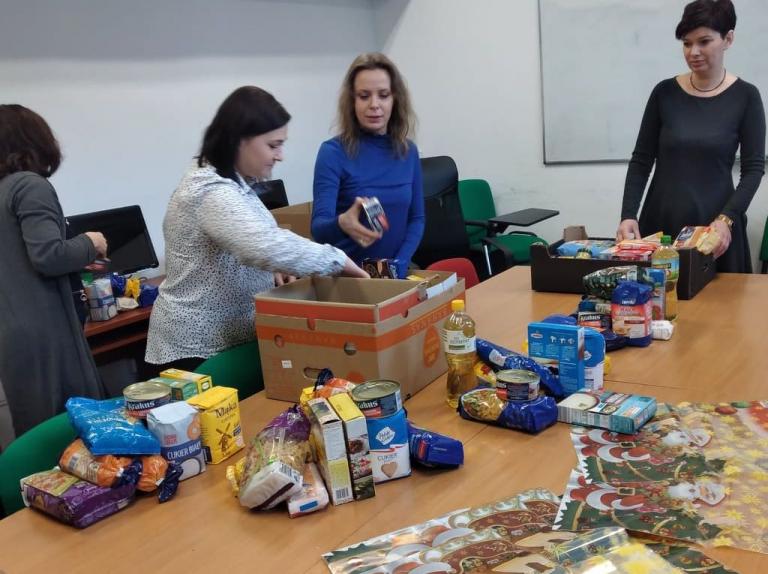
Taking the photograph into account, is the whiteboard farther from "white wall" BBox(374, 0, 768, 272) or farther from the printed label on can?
the printed label on can

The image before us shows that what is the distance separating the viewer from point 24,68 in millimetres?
3014

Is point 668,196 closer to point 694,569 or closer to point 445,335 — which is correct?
point 445,335

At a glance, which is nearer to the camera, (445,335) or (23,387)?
(445,335)

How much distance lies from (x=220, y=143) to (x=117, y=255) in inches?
72.2

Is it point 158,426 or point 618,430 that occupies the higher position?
point 158,426

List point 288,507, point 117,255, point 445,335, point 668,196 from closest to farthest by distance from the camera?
point 288,507 → point 445,335 → point 668,196 → point 117,255

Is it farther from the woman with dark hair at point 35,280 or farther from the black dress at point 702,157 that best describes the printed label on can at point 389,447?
the black dress at point 702,157

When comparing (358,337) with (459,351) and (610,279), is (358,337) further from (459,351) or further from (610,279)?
(610,279)

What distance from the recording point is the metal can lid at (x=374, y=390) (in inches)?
46.3

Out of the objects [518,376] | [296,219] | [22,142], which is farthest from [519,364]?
[296,219]

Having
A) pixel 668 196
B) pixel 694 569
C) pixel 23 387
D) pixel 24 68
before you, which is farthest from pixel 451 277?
pixel 24 68

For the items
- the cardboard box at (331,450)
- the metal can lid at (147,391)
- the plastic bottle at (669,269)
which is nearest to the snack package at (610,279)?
the plastic bottle at (669,269)

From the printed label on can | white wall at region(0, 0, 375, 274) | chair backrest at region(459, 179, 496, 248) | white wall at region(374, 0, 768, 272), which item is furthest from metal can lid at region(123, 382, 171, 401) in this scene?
white wall at region(374, 0, 768, 272)

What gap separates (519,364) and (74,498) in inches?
34.7
